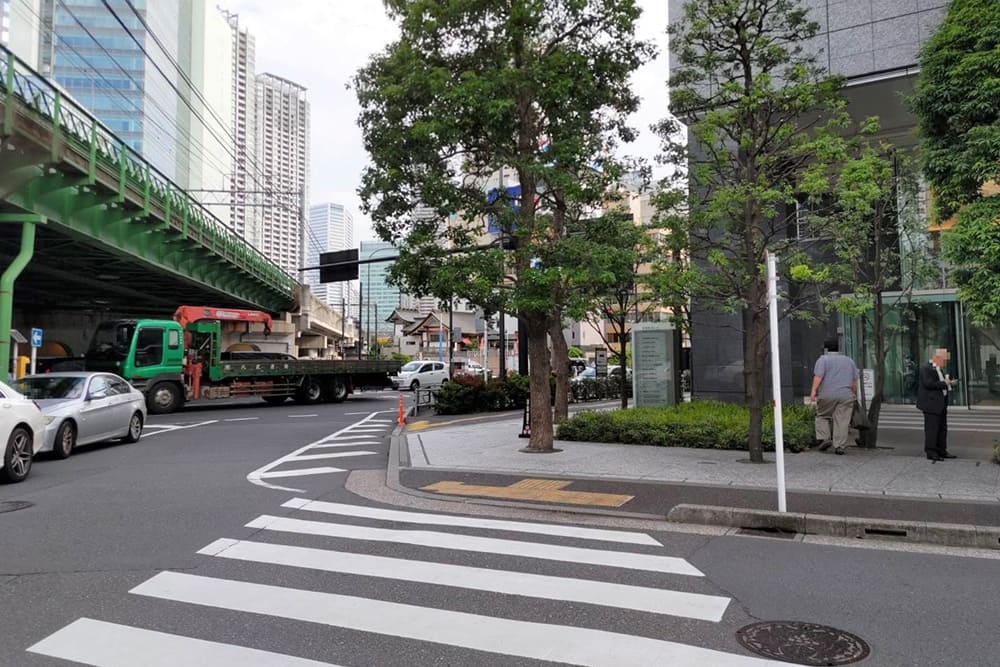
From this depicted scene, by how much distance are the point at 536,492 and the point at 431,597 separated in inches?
158

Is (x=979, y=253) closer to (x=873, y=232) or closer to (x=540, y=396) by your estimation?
(x=873, y=232)

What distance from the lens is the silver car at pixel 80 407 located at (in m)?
12.2

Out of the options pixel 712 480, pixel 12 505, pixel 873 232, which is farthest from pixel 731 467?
pixel 12 505

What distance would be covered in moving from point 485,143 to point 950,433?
35.8ft

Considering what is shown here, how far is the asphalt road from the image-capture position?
404cm

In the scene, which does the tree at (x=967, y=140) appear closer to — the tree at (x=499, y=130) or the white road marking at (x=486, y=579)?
the tree at (x=499, y=130)

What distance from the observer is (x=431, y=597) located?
195 inches

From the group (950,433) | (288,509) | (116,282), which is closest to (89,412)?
(288,509)

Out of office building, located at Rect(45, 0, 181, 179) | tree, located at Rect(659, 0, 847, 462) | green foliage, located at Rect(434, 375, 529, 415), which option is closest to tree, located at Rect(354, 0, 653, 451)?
tree, located at Rect(659, 0, 847, 462)

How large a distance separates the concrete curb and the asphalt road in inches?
19.6

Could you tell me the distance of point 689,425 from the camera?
515 inches

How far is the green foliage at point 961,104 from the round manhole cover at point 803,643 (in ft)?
23.7

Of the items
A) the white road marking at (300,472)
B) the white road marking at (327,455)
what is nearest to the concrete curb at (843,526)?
the white road marking at (300,472)

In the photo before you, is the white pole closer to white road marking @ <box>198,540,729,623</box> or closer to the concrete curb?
the concrete curb
